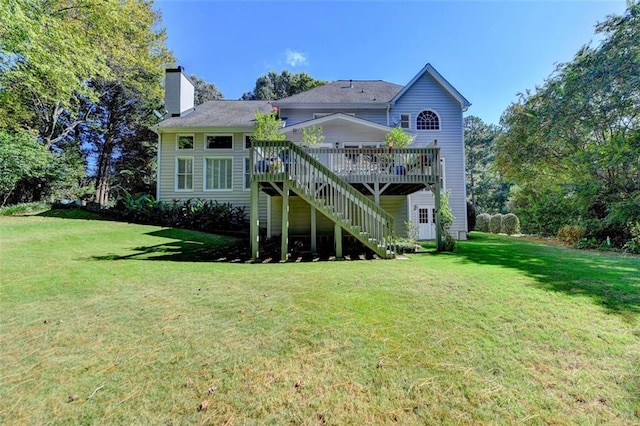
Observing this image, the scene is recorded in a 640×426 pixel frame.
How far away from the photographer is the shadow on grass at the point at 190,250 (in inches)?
293

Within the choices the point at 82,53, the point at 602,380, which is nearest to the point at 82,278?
the point at 602,380

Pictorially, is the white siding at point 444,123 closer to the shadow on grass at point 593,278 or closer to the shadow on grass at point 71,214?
the shadow on grass at point 593,278

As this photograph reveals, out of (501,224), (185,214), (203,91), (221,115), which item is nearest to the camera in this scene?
(185,214)

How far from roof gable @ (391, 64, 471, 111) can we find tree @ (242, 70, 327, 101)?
1930cm

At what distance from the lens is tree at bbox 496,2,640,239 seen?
36.4ft

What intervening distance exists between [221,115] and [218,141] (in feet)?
6.61

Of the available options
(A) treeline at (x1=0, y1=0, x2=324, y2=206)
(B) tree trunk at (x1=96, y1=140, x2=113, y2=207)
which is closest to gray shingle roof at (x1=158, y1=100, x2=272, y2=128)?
(A) treeline at (x1=0, y1=0, x2=324, y2=206)

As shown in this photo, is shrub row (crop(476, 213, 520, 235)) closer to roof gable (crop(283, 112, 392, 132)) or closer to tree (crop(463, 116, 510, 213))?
tree (crop(463, 116, 510, 213))

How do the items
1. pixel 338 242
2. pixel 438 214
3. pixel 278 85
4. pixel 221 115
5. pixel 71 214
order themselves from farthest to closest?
pixel 278 85 < pixel 221 115 < pixel 71 214 < pixel 438 214 < pixel 338 242

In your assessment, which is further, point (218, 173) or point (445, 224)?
point (218, 173)

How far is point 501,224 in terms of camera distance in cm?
2162

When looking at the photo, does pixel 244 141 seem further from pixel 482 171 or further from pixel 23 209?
pixel 482 171

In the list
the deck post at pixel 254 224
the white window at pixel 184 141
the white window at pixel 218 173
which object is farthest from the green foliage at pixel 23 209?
the deck post at pixel 254 224

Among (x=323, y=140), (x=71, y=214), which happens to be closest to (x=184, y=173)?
(x=71, y=214)
